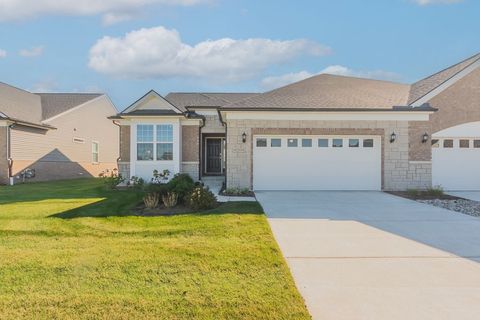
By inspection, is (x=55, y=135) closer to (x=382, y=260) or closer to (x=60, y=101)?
(x=60, y=101)

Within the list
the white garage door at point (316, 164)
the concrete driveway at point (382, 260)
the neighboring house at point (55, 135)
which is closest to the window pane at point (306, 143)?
the white garage door at point (316, 164)

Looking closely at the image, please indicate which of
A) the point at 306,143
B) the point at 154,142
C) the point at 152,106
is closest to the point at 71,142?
the point at 152,106

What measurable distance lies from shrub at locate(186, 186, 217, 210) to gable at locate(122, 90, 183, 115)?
25.1ft

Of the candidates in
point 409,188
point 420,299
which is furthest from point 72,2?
point 409,188

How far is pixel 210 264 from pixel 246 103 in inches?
397

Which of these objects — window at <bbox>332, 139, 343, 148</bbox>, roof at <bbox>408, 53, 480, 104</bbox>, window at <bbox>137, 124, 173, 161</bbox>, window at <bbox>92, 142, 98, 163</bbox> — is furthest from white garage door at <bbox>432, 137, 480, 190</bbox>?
window at <bbox>92, 142, 98, 163</bbox>

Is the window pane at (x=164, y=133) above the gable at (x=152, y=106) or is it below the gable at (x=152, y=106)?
below

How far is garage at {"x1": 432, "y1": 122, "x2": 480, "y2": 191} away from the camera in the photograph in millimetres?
13891

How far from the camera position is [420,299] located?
3.68 metres

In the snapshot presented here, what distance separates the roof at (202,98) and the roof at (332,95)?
184 inches

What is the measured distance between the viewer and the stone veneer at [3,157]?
1772cm

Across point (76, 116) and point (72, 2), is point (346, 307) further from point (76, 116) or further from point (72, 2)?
point (76, 116)

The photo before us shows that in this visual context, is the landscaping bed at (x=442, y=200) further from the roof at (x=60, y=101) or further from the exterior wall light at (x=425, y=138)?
the roof at (x=60, y=101)

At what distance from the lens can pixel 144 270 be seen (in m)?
4.45
